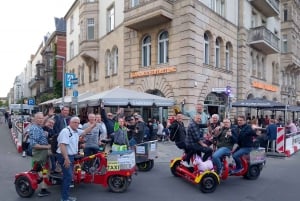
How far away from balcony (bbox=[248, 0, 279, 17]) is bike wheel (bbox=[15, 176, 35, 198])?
2374 cm

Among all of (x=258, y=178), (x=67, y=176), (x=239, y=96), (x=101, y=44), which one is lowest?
(x=258, y=178)

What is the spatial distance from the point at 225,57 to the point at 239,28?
3.36 metres

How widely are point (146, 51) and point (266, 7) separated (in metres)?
12.8

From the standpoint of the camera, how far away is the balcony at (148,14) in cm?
1864

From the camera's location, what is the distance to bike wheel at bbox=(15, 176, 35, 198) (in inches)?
262

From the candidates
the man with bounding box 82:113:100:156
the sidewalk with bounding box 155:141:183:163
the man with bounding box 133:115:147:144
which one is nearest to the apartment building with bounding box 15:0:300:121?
the sidewalk with bounding box 155:141:183:163

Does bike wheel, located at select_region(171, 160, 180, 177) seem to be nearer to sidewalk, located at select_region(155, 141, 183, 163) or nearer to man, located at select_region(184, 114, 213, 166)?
man, located at select_region(184, 114, 213, 166)

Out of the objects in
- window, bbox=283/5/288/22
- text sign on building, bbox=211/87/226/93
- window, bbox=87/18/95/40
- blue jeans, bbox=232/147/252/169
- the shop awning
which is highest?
window, bbox=283/5/288/22

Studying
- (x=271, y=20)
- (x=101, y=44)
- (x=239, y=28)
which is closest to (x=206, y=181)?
(x=239, y=28)

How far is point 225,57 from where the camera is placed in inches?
882

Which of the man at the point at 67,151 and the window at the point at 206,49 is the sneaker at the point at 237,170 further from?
the window at the point at 206,49

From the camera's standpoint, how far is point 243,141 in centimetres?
827

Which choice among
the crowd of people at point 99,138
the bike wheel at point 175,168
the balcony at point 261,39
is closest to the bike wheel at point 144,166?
the crowd of people at point 99,138

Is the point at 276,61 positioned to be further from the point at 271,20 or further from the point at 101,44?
the point at 101,44
